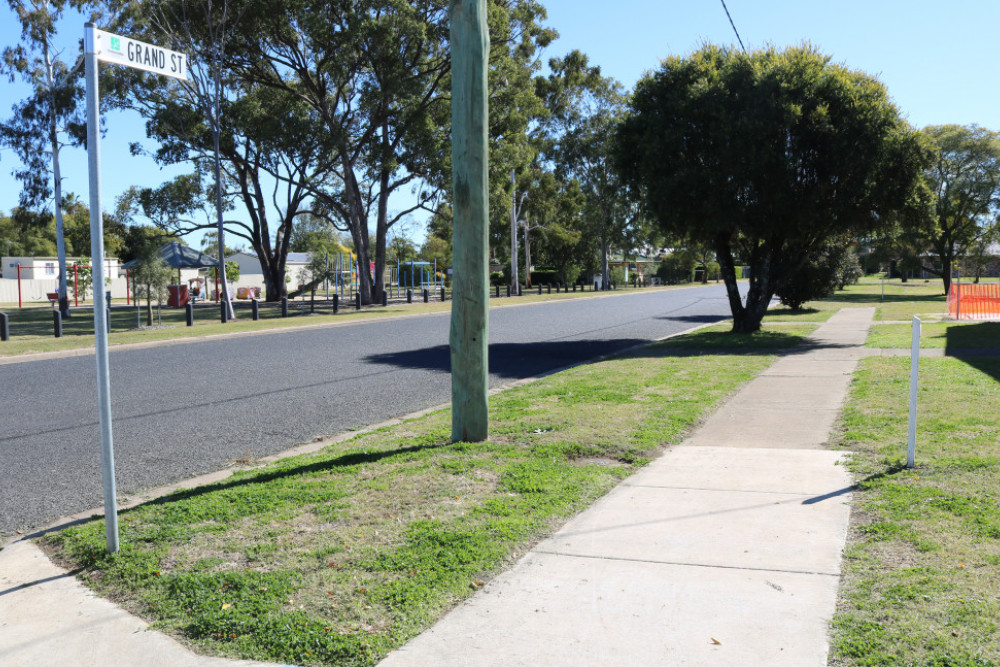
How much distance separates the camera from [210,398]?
10.9 m

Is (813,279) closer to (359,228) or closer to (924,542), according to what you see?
(359,228)

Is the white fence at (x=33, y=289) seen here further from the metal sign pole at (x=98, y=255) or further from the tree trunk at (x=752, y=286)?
the metal sign pole at (x=98, y=255)

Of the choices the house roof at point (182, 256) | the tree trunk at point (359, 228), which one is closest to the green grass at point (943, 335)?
the tree trunk at point (359, 228)

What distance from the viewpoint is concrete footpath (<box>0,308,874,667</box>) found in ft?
11.3

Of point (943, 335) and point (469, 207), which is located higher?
point (469, 207)

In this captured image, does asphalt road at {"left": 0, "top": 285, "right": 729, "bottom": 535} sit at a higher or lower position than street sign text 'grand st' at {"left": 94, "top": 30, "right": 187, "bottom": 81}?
lower

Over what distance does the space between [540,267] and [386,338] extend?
Answer: 64306mm

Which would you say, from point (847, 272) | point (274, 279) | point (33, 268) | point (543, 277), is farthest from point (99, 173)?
point (543, 277)

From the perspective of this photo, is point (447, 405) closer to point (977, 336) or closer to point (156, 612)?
point (156, 612)

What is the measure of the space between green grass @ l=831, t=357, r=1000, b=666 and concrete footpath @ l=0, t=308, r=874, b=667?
14 cm

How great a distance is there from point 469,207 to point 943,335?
14469 mm

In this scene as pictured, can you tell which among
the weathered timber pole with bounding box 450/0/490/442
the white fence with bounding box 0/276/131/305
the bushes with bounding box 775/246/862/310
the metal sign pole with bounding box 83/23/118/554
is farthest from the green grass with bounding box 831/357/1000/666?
the white fence with bounding box 0/276/131/305

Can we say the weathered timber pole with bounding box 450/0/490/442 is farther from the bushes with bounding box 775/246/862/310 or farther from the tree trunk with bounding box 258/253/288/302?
the tree trunk with bounding box 258/253/288/302

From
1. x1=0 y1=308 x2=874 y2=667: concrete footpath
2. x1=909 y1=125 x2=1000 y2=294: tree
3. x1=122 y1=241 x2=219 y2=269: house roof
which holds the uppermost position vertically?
x1=909 y1=125 x2=1000 y2=294: tree
